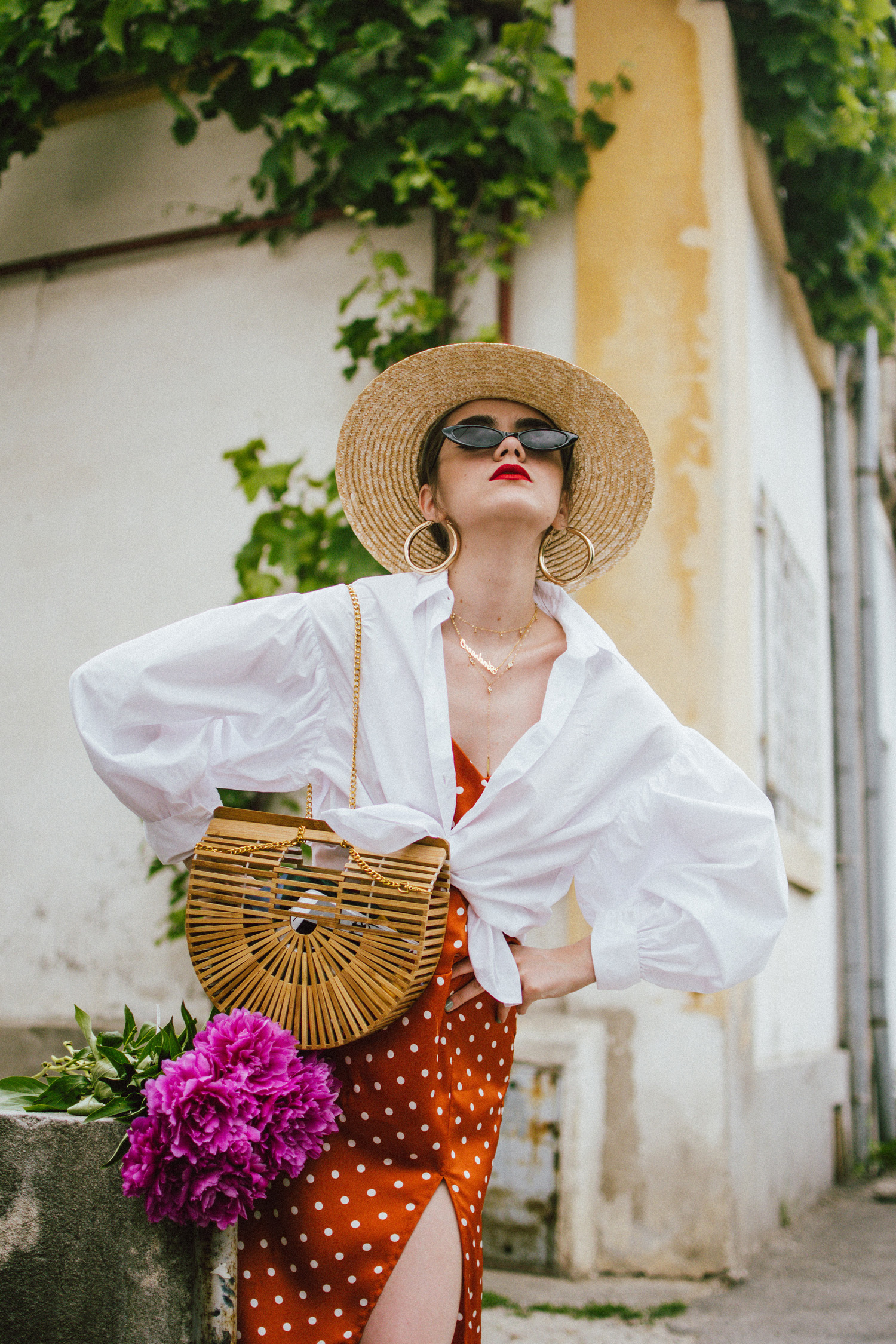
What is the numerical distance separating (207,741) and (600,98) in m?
3.34

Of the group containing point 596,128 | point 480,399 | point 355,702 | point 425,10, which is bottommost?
point 355,702

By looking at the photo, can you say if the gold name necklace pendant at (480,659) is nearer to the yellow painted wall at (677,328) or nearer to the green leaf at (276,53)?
the yellow painted wall at (677,328)

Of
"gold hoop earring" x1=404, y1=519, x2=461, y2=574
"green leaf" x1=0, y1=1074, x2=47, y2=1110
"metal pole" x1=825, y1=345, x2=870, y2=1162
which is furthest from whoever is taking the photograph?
"metal pole" x1=825, y1=345, x2=870, y2=1162

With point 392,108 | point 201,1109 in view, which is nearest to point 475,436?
point 201,1109

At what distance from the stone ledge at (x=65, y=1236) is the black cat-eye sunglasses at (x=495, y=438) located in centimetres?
125

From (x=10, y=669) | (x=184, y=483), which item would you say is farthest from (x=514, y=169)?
(x=10, y=669)

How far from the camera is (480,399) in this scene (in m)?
2.12

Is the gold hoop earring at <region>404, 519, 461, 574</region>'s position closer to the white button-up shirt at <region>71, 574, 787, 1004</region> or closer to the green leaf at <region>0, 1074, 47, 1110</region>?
the white button-up shirt at <region>71, 574, 787, 1004</region>

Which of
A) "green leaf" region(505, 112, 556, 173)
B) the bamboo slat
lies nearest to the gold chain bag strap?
the bamboo slat

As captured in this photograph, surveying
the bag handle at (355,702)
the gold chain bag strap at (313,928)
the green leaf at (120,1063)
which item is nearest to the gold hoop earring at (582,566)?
the bag handle at (355,702)

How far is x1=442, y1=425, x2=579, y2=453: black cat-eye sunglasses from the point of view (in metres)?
1.99

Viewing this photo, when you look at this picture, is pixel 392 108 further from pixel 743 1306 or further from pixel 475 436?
pixel 743 1306

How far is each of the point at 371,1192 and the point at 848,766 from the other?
16.9ft

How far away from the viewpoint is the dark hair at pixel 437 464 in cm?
214
